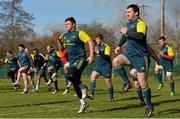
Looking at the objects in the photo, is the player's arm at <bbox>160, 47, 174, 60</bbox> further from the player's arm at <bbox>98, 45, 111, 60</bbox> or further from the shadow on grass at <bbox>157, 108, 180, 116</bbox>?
the shadow on grass at <bbox>157, 108, 180, 116</bbox>

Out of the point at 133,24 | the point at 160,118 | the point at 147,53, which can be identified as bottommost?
the point at 160,118

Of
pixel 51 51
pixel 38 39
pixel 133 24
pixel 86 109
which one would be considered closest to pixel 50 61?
pixel 51 51

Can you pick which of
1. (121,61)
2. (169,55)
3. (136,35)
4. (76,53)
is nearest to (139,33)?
(136,35)

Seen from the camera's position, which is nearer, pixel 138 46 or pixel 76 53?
pixel 138 46

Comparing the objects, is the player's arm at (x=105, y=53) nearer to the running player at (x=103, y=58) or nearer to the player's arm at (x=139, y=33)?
the running player at (x=103, y=58)

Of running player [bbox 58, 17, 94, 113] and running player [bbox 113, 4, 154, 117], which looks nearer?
running player [bbox 113, 4, 154, 117]

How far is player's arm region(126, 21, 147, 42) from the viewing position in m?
10.6

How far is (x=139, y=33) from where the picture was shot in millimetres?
10609

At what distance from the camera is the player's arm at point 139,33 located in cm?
1058

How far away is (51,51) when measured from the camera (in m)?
22.9

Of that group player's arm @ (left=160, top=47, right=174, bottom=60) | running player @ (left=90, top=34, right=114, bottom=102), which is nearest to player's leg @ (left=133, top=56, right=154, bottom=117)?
running player @ (left=90, top=34, right=114, bottom=102)

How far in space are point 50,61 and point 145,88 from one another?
12594mm

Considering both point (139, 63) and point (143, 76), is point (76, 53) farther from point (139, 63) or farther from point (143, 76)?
point (143, 76)

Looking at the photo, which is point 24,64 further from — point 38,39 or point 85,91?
point 38,39
